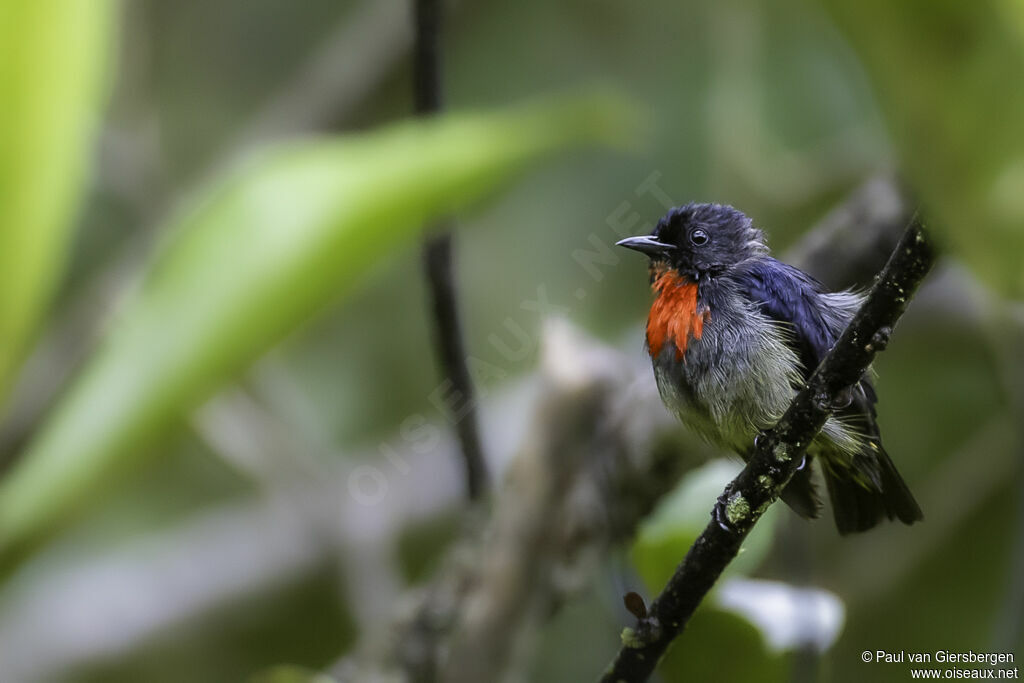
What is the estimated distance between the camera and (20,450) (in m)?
1.01

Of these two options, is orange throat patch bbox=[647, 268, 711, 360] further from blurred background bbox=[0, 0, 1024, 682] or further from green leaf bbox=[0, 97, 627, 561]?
green leaf bbox=[0, 97, 627, 561]

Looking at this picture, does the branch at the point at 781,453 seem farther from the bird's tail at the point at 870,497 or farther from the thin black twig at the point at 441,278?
the thin black twig at the point at 441,278

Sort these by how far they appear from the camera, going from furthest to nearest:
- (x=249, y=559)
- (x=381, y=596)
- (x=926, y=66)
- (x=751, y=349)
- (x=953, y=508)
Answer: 1. (x=249, y=559)
2. (x=381, y=596)
3. (x=953, y=508)
4. (x=751, y=349)
5. (x=926, y=66)

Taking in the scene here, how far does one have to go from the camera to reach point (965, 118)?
0.59ft

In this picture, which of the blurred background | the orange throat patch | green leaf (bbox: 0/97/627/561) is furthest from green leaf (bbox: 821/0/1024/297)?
green leaf (bbox: 0/97/627/561)

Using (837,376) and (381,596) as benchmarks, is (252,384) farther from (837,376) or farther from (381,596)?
(837,376)

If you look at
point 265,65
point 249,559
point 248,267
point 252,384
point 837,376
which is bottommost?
point 837,376

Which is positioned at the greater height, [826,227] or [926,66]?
[826,227]

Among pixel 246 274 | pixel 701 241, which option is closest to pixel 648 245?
pixel 701 241

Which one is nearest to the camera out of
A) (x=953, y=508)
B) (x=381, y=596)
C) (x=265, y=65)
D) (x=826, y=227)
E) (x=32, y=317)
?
(x=32, y=317)

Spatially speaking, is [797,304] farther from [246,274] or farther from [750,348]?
[246,274]

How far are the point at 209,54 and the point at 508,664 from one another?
4.98ft

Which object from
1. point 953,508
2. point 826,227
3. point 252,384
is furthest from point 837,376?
point 252,384

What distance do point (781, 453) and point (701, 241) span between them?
0.28 ft
